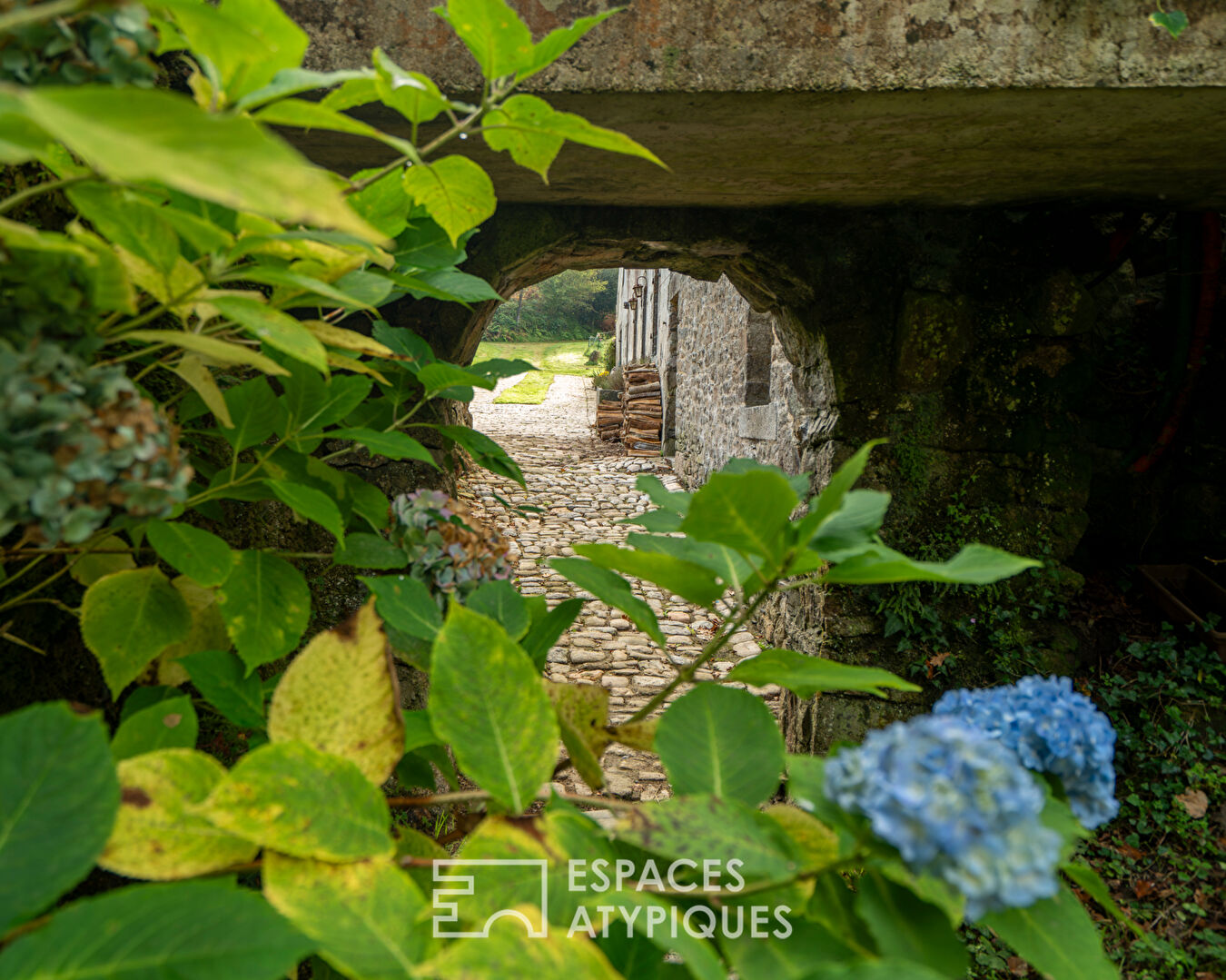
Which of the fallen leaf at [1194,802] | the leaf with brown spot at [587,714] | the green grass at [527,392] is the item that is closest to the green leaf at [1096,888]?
the leaf with brown spot at [587,714]

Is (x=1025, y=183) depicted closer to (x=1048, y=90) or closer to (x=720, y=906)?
(x=1048, y=90)

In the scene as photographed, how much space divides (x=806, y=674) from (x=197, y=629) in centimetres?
69

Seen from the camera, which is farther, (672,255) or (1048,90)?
(672,255)

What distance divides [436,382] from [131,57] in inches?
22.2

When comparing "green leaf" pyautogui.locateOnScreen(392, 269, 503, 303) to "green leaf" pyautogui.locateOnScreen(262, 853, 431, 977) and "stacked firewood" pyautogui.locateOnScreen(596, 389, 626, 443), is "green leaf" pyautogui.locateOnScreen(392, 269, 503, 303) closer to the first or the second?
"green leaf" pyautogui.locateOnScreen(262, 853, 431, 977)

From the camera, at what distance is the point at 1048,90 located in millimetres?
1583

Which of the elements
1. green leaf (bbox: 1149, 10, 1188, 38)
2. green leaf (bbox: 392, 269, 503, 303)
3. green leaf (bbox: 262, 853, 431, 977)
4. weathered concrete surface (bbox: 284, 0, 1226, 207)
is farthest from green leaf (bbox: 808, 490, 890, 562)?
green leaf (bbox: 1149, 10, 1188, 38)

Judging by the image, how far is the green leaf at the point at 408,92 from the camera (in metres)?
0.55

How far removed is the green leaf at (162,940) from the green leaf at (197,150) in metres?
0.33

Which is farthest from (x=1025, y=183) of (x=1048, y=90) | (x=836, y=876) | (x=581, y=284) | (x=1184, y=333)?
(x=581, y=284)

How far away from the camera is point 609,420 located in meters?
13.2

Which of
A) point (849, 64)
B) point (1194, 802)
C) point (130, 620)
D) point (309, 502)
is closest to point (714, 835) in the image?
point (309, 502)

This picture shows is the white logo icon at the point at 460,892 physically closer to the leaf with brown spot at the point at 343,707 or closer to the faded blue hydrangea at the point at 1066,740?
the leaf with brown spot at the point at 343,707

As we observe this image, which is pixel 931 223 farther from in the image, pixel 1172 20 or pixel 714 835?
pixel 714 835
